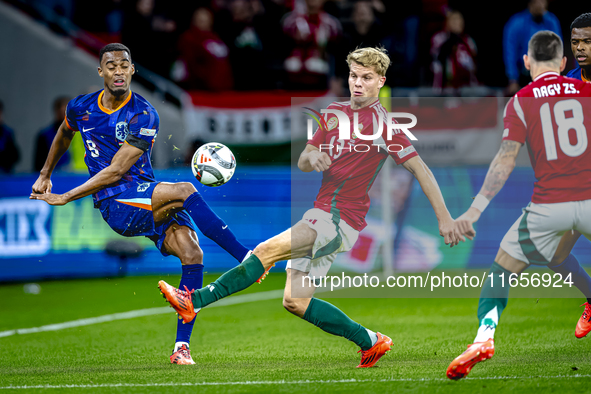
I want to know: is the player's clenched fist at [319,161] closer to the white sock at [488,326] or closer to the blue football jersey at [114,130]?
the blue football jersey at [114,130]

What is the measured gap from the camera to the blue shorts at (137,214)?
17.5 ft

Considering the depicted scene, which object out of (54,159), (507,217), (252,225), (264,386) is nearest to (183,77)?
(252,225)

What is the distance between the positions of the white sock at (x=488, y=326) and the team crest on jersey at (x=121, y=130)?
9.49 ft

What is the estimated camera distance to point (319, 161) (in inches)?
199

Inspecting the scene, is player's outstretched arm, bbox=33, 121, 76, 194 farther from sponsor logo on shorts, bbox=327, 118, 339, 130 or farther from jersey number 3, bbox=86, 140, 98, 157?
sponsor logo on shorts, bbox=327, 118, 339, 130

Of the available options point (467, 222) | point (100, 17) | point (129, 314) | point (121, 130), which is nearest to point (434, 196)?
point (467, 222)

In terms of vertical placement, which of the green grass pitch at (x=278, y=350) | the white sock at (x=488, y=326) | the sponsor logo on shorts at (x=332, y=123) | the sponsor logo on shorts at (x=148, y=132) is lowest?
the green grass pitch at (x=278, y=350)

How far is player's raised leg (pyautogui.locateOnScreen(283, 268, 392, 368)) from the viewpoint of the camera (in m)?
4.88

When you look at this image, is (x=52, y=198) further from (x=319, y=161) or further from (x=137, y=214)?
(x=319, y=161)

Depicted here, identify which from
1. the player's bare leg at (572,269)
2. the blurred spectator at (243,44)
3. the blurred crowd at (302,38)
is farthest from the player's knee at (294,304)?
the blurred spectator at (243,44)

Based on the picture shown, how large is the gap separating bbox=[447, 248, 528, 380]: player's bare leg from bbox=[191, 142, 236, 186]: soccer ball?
2088 mm

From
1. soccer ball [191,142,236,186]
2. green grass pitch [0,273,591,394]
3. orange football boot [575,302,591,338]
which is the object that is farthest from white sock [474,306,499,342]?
soccer ball [191,142,236,186]

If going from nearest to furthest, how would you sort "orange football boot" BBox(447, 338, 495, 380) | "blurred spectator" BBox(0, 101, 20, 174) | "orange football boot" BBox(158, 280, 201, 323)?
1. "orange football boot" BBox(447, 338, 495, 380)
2. "orange football boot" BBox(158, 280, 201, 323)
3. "blurred spectator" BBox(0, 101, 20, 174)

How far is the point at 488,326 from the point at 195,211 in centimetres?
223
